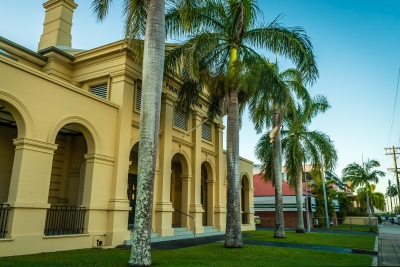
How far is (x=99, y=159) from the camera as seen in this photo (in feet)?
42.7

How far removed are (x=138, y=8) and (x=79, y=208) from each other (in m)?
7.68

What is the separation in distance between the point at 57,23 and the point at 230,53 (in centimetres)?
1047

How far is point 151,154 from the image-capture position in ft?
29.1

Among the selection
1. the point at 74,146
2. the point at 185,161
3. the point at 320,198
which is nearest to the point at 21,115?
the point at 74,146

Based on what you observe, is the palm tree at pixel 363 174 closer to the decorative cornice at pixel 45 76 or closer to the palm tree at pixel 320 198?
the palm tree at pixel 320 198

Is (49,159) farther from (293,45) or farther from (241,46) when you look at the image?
(293,45)

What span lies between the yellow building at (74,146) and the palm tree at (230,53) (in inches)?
114

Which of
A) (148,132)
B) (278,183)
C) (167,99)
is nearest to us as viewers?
(148,132)

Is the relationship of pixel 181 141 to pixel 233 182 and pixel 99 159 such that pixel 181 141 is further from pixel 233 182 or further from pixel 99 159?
pixel 99 159

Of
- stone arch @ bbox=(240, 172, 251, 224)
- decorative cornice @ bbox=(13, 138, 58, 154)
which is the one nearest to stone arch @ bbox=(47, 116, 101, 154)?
decorative cornice @ bbox=(13, 138, 58, 154)

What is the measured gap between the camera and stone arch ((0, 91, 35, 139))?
10352mm

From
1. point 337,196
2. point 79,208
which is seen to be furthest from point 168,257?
point 337,196

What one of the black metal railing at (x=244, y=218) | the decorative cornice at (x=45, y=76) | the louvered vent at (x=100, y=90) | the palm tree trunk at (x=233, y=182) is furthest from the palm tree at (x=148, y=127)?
the black metal railing at (x=244, y=218)

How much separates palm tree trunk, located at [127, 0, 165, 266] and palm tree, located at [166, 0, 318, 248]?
2724mm
